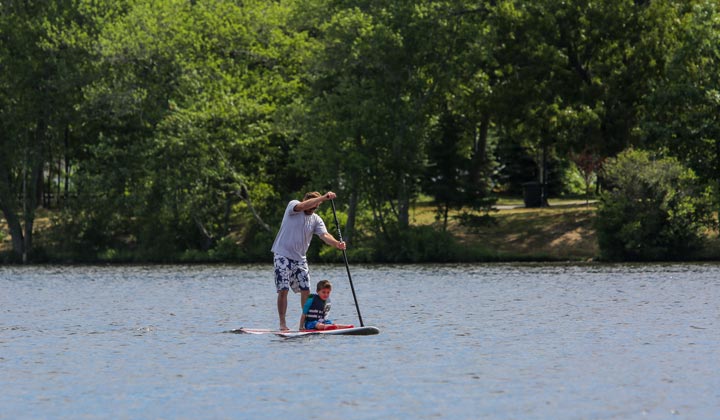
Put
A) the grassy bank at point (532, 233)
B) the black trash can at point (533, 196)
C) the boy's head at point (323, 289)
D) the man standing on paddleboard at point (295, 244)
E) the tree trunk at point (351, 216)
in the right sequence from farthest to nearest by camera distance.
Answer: the black trash can at point (533, 196) → the tree trunk at point (351, 216) → the grassy bank at point (532, 233) → the man standing on paddleboard at point (295, 244) → the boy's head at point (323, 289)

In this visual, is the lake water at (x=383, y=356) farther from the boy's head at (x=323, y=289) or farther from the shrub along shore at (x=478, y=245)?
the shrub along shore at (x=478, y=245)

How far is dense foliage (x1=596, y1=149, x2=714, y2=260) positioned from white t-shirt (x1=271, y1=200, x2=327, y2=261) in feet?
118

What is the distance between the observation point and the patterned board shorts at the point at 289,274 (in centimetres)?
2427

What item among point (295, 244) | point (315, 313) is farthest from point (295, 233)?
point (315, 313)

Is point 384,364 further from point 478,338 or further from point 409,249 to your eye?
point 409,249

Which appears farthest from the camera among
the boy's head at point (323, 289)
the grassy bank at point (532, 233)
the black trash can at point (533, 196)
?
the black trash can at point (533, 196)

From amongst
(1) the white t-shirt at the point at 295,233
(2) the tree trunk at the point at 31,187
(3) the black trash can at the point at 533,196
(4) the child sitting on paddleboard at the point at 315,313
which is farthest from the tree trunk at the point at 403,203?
(1) the white t-shirt at the point at 295,233

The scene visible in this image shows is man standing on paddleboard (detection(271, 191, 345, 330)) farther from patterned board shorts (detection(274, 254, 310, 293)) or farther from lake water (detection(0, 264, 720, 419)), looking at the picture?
lake water (detection(0, 264, 720, 419))

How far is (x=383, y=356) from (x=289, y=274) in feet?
11.2

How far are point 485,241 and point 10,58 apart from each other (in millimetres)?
25236

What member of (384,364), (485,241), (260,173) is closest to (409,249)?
(485,241)

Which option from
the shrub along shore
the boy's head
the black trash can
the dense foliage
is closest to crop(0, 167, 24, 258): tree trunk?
the shrub along shore

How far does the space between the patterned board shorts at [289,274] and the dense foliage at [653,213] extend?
36.0m

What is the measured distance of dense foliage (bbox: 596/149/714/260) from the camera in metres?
58.5
